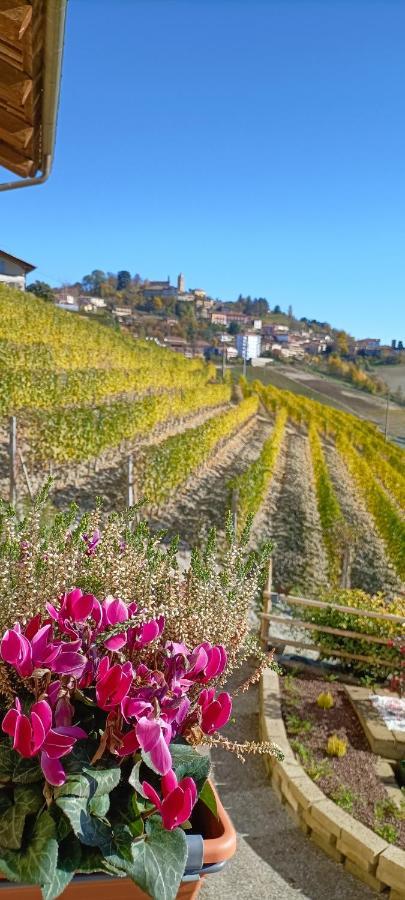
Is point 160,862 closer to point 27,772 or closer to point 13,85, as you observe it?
point 27,772

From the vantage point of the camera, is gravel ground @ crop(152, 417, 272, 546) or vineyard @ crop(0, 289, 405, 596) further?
gravel ground @ crop(152, 417, 272, 546)

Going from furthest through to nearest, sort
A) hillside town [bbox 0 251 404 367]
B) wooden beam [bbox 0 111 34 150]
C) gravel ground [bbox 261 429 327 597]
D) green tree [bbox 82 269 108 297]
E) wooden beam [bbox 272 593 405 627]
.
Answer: green tree [bbox 82 269 108 297]
hillside town [bbox 0 251 404 367]
gravel ground [bbox 261 429 327 597]
wooden beam [bbox 272 593 405 627]
wooden beam [bbox 0 111 34 150]

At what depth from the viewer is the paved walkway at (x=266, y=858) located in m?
2.90

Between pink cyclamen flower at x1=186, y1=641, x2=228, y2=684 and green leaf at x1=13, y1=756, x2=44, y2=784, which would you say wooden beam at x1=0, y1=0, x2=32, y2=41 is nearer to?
pink cyclamen flower at x1=186, y1=641, x2=228, y2=684

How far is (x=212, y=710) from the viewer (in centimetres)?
125

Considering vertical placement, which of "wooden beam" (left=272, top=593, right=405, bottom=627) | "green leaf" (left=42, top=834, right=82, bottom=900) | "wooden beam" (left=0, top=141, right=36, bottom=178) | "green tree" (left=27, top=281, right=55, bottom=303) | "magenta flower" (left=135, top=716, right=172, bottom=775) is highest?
"green tree" (left=27, top=281, right=55, bottom=303)

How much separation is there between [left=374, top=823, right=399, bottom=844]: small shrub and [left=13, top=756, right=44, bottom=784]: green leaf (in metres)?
2.52

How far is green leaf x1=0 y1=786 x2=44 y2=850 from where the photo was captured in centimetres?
108

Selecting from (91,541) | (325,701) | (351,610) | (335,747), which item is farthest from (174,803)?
(351,610)

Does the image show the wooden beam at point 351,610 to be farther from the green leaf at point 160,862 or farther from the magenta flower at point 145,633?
the green leaf at point 160,862

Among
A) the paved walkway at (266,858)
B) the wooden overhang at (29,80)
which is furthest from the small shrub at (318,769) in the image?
the wooden overhang at (29,80)

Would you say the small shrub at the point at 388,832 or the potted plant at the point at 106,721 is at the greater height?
the potted plant at the point at 106,721

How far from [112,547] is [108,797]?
561 millimetres

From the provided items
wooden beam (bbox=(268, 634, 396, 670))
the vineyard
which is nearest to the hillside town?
the vineyard
